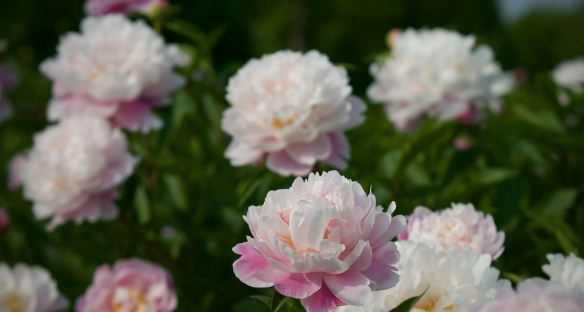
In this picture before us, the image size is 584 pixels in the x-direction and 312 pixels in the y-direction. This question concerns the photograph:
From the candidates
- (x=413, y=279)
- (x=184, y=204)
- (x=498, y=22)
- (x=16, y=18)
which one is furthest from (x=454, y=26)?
(x=413, y=279)

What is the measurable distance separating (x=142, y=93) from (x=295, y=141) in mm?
381

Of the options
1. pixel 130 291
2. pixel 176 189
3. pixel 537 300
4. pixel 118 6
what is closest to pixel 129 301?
pixel 130 291

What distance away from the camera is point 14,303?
135 cm

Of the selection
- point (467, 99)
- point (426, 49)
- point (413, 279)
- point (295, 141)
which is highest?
point (426, 49)

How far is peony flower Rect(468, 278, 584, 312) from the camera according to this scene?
56 centimetres

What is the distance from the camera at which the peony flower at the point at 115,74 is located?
1.35 meters

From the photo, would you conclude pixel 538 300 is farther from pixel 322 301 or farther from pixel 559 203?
pixel 559 203

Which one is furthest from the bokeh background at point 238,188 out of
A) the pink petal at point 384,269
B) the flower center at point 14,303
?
the pink petal at point 384,269

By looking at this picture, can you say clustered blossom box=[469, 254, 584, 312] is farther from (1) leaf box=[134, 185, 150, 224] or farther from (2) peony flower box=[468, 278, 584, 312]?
(1) leaf box=[134, 185, 150, 224]

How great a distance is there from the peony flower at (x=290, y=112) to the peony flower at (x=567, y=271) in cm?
48

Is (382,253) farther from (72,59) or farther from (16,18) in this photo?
(16,18)

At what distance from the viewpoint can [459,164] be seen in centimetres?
147

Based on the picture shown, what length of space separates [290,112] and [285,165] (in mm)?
83

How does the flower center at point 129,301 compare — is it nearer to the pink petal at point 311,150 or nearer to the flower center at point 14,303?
the flower center at point 14,303
